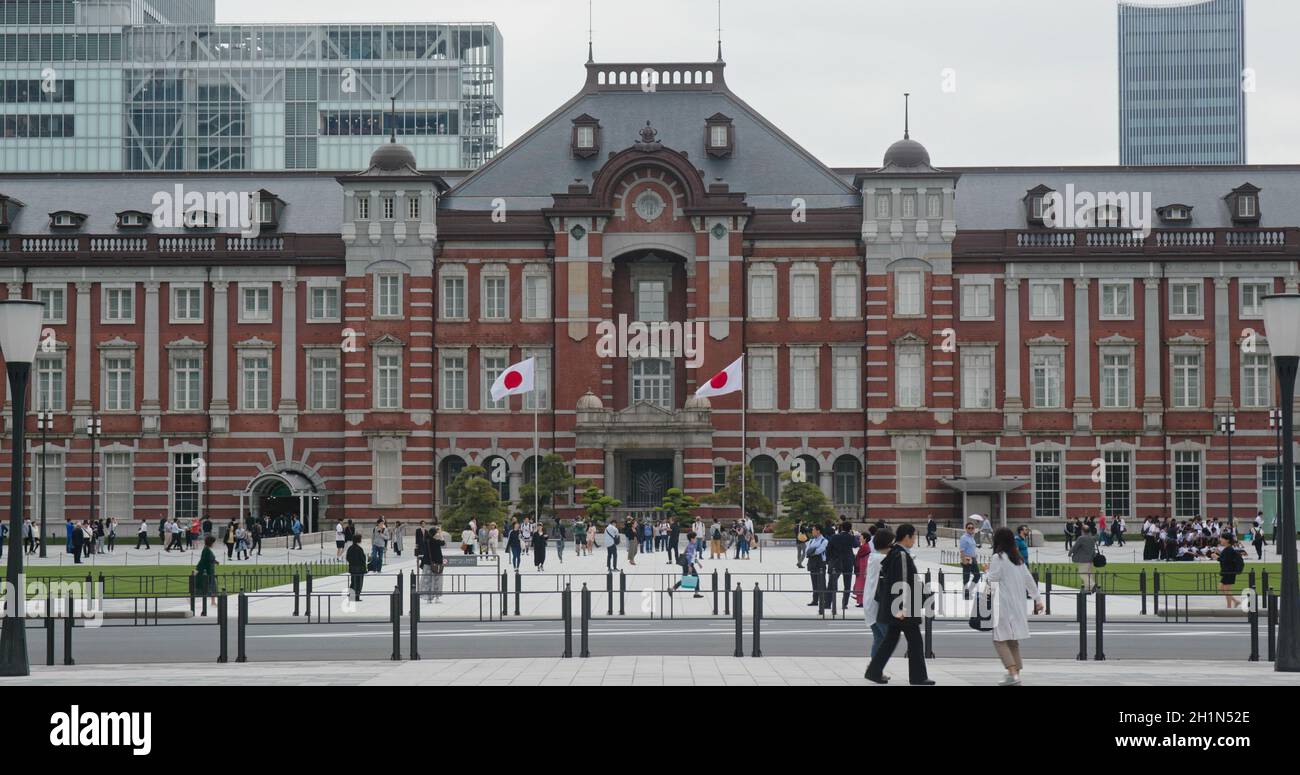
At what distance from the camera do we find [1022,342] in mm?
72375

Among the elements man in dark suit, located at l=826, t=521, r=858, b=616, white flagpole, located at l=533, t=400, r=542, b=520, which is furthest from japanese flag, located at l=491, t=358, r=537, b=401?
man in dark suit, located at l=826, t=521, r=858, b=616

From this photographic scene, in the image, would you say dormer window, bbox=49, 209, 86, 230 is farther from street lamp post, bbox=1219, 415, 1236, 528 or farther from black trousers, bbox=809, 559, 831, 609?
black trousers, bbox=809, 559, 831, 609

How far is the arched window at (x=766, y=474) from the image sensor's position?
72.6 m

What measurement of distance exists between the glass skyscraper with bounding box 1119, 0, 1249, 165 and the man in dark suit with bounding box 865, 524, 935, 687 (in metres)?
159

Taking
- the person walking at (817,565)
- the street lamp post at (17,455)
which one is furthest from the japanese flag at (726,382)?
the street lamp post at (17,455)

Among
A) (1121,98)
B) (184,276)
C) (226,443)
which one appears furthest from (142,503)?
(1121,98)

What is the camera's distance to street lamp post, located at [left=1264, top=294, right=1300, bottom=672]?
20.7m

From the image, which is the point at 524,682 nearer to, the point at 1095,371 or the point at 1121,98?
the point at 1095,371

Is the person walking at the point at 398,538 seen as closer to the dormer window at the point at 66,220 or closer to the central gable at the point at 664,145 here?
the central gable at the point at 664,145

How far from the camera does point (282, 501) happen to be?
2904 inches

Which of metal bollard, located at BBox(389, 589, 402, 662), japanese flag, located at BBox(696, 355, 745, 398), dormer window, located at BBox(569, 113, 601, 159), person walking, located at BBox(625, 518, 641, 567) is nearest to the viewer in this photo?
metal bollard, located at BBox(389, 589, 402, 662)

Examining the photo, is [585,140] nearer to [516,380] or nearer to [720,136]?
[720,136]

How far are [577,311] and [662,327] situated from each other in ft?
12.3

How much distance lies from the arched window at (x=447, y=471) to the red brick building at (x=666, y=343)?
22cm
